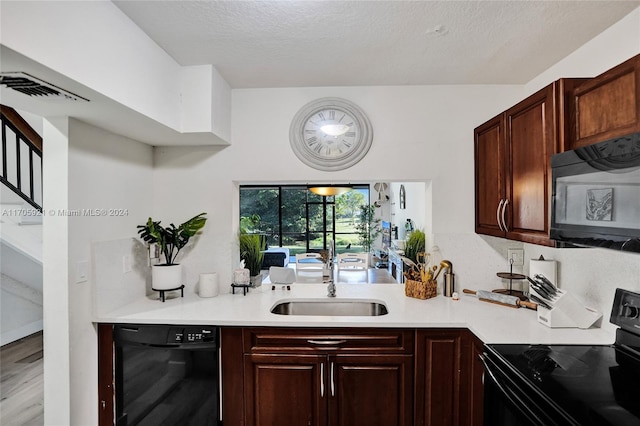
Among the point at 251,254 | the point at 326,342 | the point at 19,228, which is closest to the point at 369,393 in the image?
the point at 326,342

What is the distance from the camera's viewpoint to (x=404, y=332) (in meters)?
1.84

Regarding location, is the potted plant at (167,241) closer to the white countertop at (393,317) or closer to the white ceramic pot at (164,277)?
the white ceramic pot at (164,277)

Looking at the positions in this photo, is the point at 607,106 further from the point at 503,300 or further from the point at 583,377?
the point at 503,300

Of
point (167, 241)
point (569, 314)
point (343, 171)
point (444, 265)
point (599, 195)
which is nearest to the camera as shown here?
point (599, 195)

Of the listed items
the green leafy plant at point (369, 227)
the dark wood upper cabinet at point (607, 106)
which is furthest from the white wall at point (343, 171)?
the green leafy plant at point (369, 227)

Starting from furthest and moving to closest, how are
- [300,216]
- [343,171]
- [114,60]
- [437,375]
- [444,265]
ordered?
[300,216] → [343,171] → [444,265] → [437,375] → [114,60]

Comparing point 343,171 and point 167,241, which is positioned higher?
point 343,171

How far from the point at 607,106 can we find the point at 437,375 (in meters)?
1.49

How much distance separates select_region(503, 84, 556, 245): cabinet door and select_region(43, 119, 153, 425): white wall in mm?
2379

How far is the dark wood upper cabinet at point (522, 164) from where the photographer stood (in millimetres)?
1561

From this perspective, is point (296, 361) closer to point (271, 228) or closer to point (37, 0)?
point (37, 0)

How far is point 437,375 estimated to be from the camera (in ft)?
5.98

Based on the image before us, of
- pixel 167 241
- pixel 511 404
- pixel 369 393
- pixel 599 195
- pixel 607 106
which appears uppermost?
pixel 607 106

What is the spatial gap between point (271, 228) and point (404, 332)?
7.26 metres
